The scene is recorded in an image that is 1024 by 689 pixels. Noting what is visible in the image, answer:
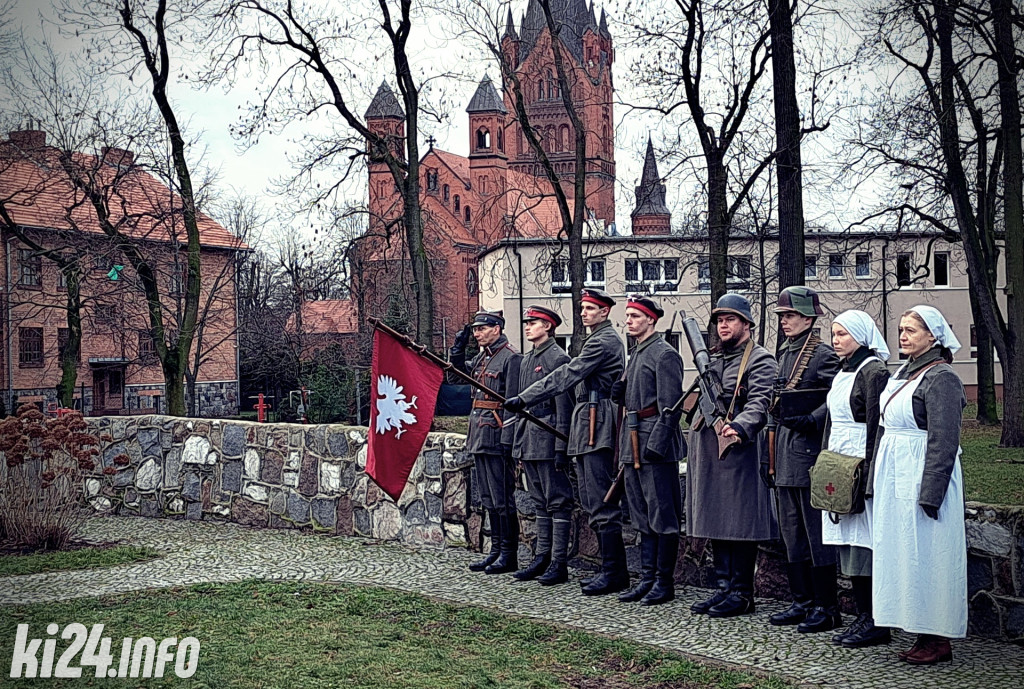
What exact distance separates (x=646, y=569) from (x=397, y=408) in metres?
2.20

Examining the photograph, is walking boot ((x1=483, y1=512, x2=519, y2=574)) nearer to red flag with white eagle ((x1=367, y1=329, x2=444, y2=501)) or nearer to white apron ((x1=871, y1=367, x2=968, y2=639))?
red flag with white eagle ((x1=367, y1=329, x2=444, y2=501))

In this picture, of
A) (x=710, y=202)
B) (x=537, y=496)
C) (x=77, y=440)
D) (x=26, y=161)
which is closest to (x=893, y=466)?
(x=537, y=496)

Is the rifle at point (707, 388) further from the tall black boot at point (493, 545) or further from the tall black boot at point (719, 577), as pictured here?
the tall black boot at point (493, 545)

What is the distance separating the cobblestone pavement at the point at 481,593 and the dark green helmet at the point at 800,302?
1908 mm

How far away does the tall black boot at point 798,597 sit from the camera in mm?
6238

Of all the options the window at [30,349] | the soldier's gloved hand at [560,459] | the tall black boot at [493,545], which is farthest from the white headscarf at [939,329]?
the window at [30,349]

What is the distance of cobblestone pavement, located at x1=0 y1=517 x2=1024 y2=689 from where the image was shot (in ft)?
17.3

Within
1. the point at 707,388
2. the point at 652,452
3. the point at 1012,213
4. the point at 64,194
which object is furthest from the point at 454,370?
the point at 64,194

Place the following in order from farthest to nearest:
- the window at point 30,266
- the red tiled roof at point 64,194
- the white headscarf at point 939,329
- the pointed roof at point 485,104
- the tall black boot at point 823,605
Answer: the pointed roof at point 485,104
the window at point 30,266
the red tiled roof at point 64,194
the tall black boot at point 823,605
the white headscarf at point 939,329

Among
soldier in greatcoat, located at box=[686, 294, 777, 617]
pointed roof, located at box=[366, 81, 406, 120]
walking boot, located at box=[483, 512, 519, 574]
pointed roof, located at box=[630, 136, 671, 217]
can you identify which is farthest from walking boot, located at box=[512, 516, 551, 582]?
pointed roof, located at box=[366, 81, 406, 120]

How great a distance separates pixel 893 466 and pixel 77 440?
290 inches

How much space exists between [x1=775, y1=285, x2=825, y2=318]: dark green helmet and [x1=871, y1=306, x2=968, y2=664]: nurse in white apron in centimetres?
80

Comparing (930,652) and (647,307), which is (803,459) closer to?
(930,652)

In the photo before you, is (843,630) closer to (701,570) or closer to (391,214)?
(701,570)
